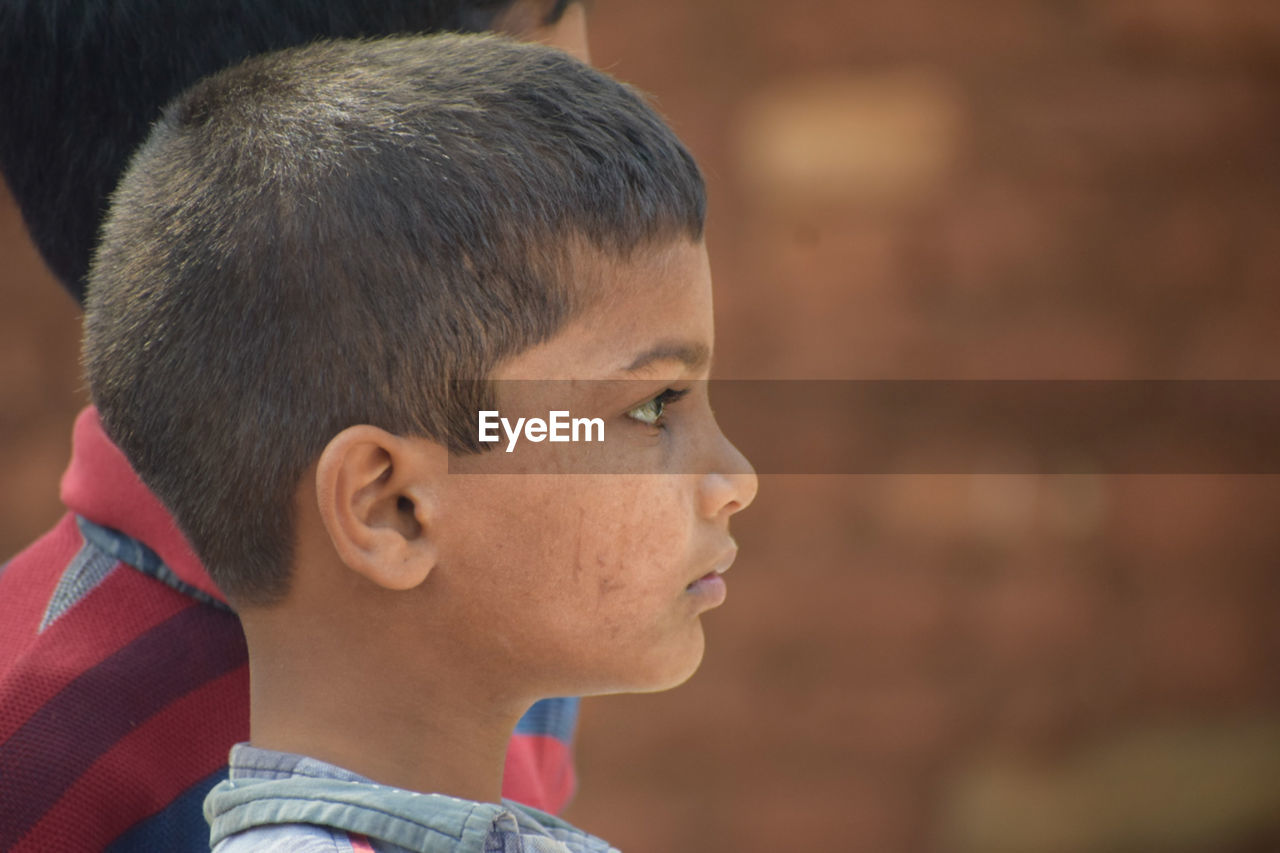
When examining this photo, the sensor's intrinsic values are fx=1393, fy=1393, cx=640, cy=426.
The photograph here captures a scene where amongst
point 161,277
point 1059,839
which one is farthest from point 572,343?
point 1059,839

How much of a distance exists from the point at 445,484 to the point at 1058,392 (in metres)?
1.91

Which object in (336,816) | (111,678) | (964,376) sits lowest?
(336,816)

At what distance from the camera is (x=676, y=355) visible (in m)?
1.05

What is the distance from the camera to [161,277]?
1030 mm

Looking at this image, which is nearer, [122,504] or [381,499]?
[381,499]

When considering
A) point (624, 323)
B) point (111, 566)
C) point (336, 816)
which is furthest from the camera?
point (111, 566)

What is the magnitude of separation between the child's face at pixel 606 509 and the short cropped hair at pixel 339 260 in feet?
0.09

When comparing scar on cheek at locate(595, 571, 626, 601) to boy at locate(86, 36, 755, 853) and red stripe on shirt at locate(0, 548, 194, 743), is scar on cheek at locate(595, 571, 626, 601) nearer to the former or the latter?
boy at locate(86, 36, 755, 853)

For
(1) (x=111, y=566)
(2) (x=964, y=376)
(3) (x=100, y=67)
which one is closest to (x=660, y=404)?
(1) (x=111, y=566)

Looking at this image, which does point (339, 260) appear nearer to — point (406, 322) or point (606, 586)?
point (406, 322)

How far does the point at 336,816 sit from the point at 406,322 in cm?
34

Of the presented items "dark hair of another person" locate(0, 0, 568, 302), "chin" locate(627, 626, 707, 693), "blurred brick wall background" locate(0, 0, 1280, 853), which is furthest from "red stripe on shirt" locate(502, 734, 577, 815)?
"blurred brick wall background" locate(0, 0, 1280, 853)

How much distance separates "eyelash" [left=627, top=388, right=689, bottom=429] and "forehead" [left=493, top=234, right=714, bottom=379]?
38 millimetres

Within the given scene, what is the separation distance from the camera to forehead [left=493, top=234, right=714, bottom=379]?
101 cm
